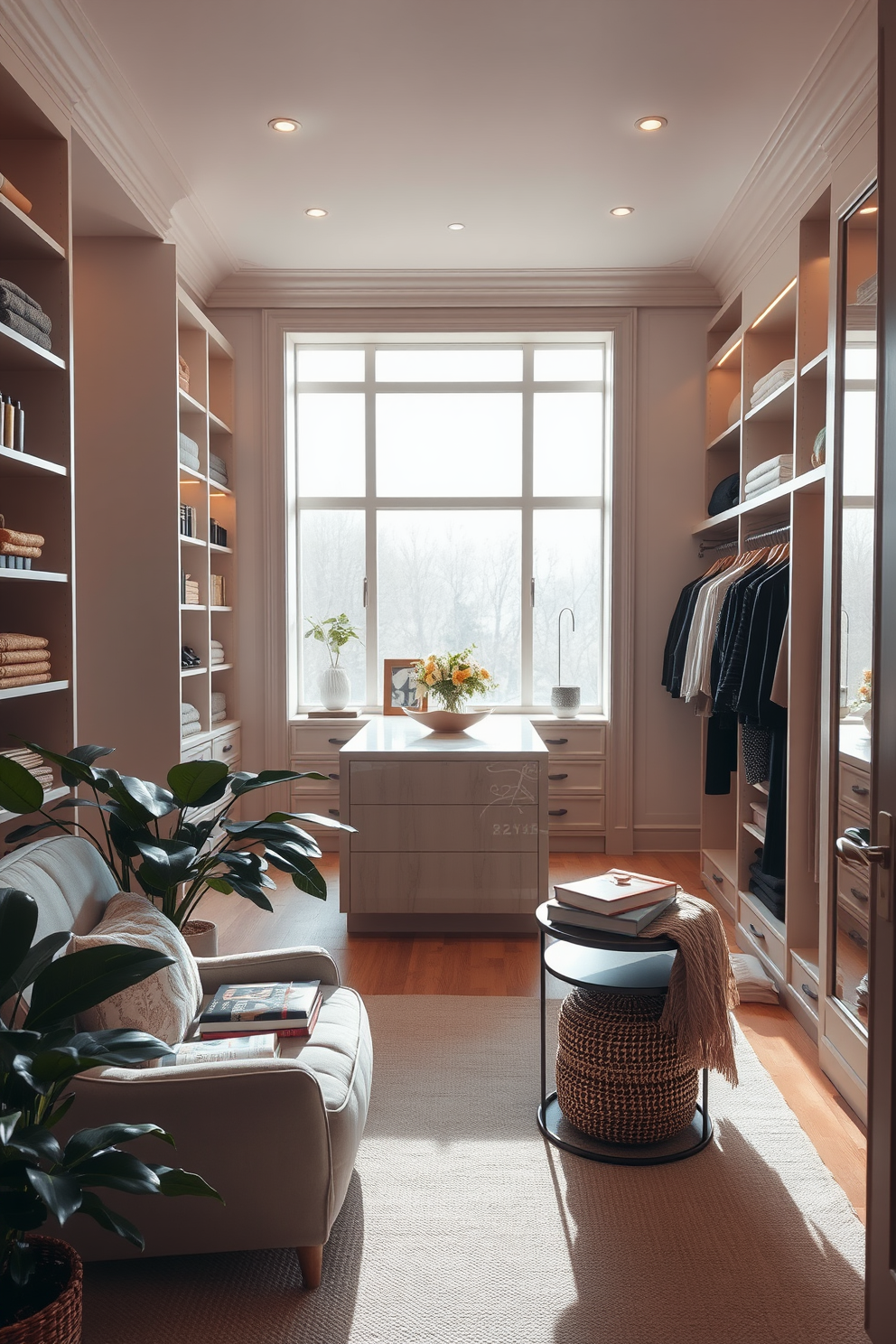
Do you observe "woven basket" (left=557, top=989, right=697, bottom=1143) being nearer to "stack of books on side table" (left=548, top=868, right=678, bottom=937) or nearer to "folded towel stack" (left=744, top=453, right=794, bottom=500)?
"stack of books on side table" (left=548, top=868, right=678, bottom=937)

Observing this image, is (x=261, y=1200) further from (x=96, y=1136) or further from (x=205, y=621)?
(x=205, y=621)

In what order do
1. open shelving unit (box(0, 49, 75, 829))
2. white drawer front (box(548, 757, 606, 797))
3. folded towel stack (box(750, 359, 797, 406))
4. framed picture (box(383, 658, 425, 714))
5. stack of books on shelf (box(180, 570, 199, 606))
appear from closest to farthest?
open shelving unit (box(0, 49, 75, 829)) < folded towel stack (box(750, 359, 797, 406)) < stack of books on shelf (box(180, 570, 199, 606)) < white drawer front (box(548, 757, 606, 797)) < framed picture (box(383, 658, 425, 714))

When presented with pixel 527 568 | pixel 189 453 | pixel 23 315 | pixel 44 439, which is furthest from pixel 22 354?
pixel 527 568

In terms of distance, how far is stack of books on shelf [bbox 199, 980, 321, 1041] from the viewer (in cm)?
211

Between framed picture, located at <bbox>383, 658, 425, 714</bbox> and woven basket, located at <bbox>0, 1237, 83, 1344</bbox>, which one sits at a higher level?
framed picture, located at <bbox>383, 658, 425, 714</bbox>

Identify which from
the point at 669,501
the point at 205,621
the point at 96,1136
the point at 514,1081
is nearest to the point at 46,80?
the point at 205,621

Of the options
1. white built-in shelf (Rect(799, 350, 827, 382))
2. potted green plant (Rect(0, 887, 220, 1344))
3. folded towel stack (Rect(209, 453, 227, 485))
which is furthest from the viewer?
folded towel stack (Rect(209, 453, 227, 485))

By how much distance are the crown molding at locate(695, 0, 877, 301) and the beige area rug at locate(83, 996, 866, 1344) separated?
273 cm

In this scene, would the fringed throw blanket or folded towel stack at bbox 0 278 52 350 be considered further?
folded towel stack at bbox 0 278 52 350

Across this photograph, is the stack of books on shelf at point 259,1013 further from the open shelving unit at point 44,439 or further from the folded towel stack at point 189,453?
the folded towel stack at point 189,453

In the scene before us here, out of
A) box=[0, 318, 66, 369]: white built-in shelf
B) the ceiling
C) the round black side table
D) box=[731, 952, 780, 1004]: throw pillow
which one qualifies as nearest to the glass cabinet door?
the round black side table

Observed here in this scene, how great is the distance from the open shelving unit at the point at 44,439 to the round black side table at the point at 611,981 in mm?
1525

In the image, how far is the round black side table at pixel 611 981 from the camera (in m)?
2.27

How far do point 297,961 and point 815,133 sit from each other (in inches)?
128
